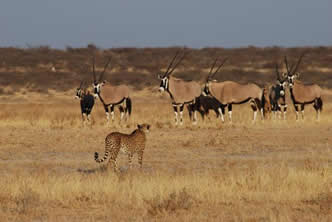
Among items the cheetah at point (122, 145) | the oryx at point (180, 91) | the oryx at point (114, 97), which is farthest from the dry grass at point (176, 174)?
the oryx at point (114, 97)

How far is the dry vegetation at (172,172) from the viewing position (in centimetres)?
863

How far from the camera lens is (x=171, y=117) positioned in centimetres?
2566

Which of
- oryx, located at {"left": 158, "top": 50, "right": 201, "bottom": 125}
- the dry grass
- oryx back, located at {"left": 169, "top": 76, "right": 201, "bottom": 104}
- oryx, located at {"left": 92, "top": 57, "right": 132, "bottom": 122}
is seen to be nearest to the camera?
the dry grass

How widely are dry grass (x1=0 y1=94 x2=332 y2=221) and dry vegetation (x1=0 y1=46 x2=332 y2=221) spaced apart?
0.06ft

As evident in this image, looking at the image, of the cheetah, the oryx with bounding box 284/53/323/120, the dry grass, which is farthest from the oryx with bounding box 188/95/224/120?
the cheetah

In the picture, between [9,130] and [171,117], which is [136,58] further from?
[9,130]

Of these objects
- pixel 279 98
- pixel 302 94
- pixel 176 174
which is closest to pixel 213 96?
pixel 279 98

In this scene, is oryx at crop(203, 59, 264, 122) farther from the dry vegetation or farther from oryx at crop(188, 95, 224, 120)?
the dry vegetation

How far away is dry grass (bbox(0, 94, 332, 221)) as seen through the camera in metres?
8.62

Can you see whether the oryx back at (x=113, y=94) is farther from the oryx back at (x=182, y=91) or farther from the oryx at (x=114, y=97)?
the oryx back at (x=182, y=91)

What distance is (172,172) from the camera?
12234 mm

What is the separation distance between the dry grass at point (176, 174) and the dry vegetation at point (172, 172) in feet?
0.06

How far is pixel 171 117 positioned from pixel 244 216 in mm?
17503

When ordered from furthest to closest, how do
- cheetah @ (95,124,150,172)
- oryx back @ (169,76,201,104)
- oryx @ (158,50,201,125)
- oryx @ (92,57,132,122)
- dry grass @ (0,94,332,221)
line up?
oryx @ (92,57,132,122), oryx back @ (169,76,201,104), oryx @ (158,50,201,125), cheetah @ (95,124,150,172), dry grass @ (0,94,332,221)
